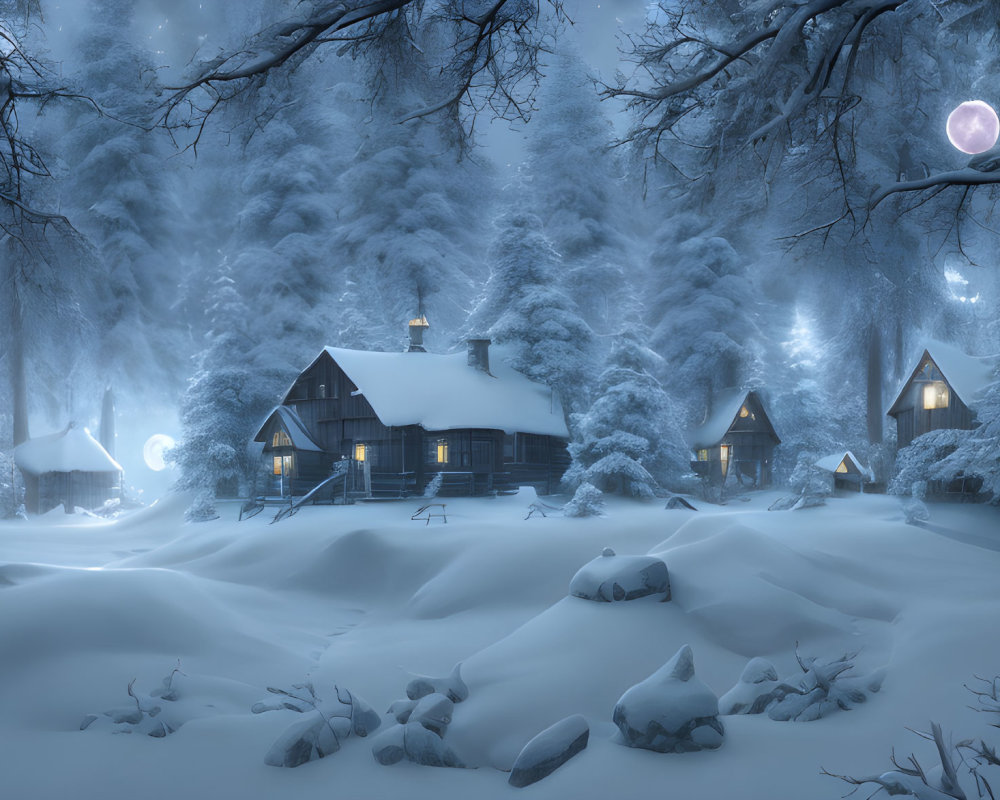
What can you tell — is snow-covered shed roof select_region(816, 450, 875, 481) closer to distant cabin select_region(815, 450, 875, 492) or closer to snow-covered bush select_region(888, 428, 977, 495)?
distant cabin select_region(815, 450, 875, 492)

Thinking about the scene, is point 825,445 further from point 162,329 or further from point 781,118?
point 162,329

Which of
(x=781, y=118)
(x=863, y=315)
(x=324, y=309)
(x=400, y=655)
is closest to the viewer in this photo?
(x=781, y=118)

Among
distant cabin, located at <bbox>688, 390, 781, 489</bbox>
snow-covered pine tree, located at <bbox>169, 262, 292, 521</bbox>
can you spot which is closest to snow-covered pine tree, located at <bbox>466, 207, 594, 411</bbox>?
distant cabin, located at <bbox>688, 390, 781, 489</bbox>

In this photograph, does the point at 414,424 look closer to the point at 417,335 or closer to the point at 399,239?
the point at 417,335

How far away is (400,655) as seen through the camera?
31.6 feet

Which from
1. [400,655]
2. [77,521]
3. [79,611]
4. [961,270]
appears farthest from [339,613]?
[961,270]

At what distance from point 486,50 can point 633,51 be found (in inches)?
78.7

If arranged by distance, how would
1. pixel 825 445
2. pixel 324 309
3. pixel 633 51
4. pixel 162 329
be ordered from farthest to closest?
pixel 162 329 < pixel 324 309 < pixel 825 445 < pixel 633 51

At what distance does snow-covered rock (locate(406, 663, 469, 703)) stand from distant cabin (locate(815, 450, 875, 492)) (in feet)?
51.7

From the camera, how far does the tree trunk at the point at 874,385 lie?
82.3ft

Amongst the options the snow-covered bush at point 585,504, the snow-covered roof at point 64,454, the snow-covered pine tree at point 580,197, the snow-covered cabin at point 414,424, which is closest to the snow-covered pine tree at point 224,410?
the snow-covered cabin at point 414,424

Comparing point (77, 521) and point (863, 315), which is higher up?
point (863, 315)

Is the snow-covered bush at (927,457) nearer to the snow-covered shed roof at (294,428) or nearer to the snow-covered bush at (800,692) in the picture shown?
the snow-covered bush at (800,692)

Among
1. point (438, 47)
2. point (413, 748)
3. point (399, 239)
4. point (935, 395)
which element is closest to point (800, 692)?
point (413, 748)
